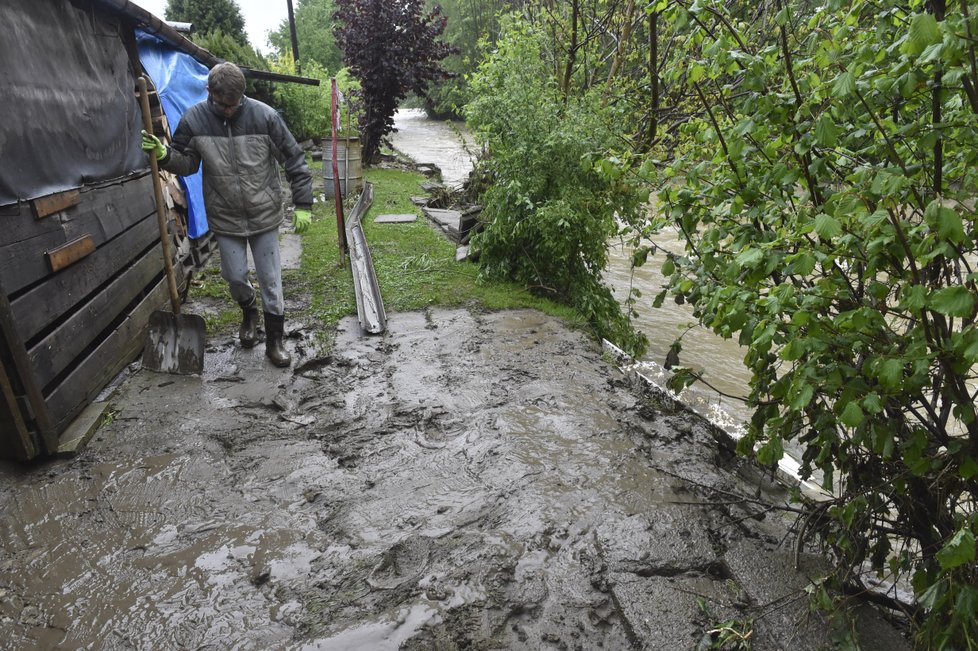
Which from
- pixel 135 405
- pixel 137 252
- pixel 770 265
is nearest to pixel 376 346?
pixel 135 405

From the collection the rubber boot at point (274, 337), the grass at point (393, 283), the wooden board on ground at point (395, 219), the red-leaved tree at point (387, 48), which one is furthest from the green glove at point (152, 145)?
the red-leaved tree at point (387, 48)

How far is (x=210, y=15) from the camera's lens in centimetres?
1942

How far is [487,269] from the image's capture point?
21.0 ft

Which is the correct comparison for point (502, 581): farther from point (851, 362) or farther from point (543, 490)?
point (851, 362)

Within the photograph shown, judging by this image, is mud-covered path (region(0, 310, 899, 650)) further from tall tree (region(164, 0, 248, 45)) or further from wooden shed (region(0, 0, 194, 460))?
tall tree (region(164, 0, 248, 45))

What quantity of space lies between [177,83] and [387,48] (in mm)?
8241

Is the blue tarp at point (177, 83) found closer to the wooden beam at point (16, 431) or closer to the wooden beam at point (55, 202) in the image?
the wooden beam at point (55, 202)

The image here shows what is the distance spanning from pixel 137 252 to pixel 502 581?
4282 millimetres

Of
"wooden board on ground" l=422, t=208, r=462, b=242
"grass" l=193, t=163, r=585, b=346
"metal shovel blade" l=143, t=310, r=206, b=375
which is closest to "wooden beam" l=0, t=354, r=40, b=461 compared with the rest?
"metal shovel blade" l=143, t=310, r=206, b=375

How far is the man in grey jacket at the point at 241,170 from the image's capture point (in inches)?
165

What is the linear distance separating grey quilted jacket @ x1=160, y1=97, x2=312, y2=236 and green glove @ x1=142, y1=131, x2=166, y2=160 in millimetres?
41

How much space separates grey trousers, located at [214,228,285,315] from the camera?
4562 mm

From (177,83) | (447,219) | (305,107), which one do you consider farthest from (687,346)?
(305,107)

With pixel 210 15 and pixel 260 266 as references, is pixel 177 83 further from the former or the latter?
pixel 210 15
